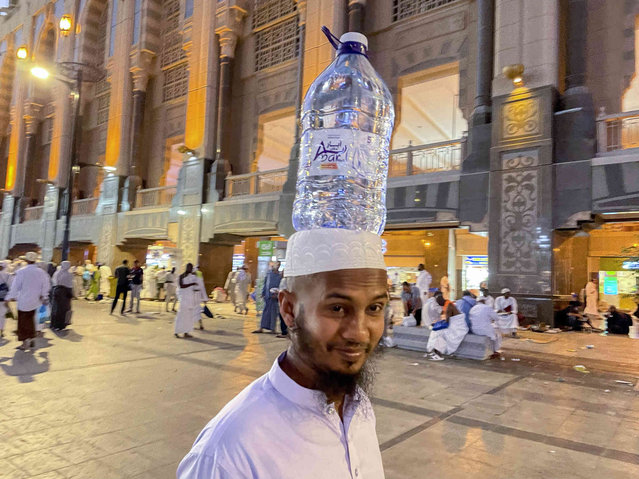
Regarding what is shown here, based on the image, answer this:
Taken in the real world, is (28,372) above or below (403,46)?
below

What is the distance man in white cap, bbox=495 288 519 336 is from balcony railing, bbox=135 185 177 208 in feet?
50.7

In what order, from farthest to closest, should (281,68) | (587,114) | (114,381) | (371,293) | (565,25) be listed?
(281,68)
(565,25)
(587,114)
(114,381)
(371,293)

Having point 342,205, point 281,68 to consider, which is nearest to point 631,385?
point 342,205

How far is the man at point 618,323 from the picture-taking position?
11.7m

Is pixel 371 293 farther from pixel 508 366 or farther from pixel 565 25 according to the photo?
pixel 565 25

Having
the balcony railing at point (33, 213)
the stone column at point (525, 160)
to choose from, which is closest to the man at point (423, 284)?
the stone column at point (525, 160)

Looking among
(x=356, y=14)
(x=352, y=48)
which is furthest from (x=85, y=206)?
(x=352, y=48)

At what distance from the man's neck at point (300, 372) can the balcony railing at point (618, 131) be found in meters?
12.4

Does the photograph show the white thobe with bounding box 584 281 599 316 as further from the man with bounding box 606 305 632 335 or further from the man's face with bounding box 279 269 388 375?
the man's face with bounding box 279 269 388 375

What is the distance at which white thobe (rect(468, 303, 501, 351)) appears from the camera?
26.0 ft

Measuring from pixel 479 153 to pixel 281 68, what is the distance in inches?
398

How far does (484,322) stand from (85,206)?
953 inches

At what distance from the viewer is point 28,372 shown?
5.90 m

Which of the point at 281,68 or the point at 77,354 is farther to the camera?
the point at 281,68
